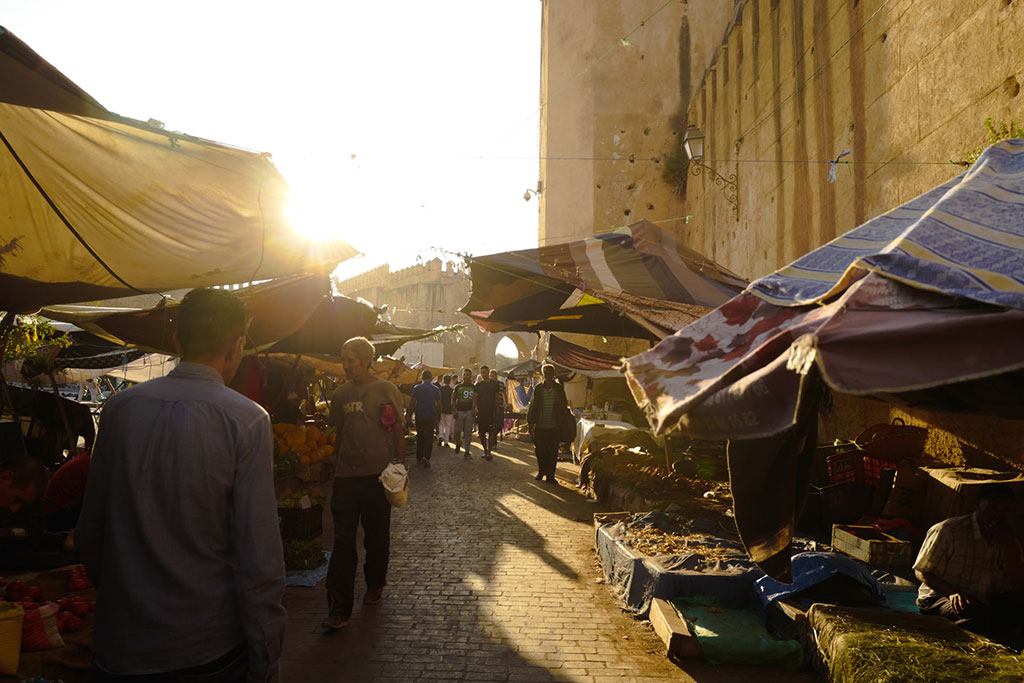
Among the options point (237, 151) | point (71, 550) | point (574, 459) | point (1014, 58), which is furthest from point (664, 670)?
point (574, 459)

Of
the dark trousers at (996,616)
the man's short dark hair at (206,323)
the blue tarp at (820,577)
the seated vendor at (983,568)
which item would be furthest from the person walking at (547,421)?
the man's short dark hair at (206,323)

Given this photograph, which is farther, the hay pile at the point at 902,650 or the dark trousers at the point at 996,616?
the dark trousers at the point at 996,616

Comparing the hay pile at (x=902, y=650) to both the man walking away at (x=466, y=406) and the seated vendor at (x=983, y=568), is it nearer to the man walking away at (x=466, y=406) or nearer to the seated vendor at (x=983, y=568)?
the seated vendor at (x=983, y=568)

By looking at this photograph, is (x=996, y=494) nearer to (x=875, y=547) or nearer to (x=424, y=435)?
(x=875, y=547)

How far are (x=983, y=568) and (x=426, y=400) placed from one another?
35.9ft

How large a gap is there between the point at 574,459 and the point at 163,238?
43.1ft

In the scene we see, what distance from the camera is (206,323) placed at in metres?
2.31

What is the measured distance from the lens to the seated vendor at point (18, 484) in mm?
5582

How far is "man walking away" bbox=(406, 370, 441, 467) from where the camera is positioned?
14.1 meters

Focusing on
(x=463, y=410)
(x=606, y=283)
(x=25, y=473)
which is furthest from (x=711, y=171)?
(x=25, y=473)

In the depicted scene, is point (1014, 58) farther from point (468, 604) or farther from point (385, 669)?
point (385, 669)

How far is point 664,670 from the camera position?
435cm

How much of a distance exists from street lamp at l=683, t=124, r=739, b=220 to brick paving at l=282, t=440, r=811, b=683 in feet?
27.6

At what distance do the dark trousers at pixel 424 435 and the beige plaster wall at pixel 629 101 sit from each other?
12.0m
